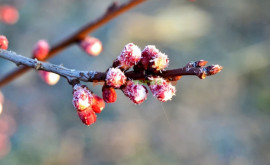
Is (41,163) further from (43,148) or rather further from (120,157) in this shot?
(120,157)

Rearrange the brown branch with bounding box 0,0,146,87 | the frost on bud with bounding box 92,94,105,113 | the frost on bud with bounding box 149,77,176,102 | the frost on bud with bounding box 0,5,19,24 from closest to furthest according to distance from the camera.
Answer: the frost on bud with bounding box 149,77,176,102 < the frost on bud with bounding box 92,94,105,113 < the brown branch with bounding box 0,0,146,87 < the frost on bud with bounding box 0,5,19,24

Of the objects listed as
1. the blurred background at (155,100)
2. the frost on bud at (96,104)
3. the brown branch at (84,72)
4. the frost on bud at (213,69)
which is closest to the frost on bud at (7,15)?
A: the blurred background at (155,100)

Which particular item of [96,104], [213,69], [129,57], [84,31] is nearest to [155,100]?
[84,31]

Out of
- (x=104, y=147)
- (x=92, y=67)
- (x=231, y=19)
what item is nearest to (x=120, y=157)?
(x=104, y=147)

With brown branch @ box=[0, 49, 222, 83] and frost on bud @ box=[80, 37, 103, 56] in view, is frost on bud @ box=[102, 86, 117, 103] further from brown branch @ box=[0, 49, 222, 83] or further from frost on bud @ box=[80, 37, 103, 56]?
frost on bud @ box=[80, 37, 103, 56]

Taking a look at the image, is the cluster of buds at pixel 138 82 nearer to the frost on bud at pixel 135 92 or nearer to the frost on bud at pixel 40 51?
the frost on bud at pixel 135 92

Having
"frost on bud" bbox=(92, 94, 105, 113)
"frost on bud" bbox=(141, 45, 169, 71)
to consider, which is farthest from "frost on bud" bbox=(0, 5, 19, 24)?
"frost on bud" bbox=(141, 45, 169, 71)
